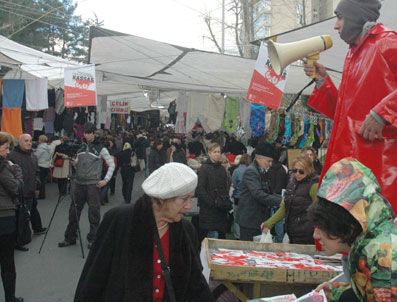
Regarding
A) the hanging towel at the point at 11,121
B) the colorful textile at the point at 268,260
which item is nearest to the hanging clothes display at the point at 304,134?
the hanging towel at the point at 11,121

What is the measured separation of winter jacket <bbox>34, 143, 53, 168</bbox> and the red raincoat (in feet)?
39.9

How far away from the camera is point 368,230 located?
1.81 metres

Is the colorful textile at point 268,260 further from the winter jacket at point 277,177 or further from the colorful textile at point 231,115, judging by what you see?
the colorful textile at point 231,115

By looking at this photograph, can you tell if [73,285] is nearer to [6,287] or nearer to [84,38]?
[6,287]

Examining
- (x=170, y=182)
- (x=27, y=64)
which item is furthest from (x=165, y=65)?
(x=170, y=182)

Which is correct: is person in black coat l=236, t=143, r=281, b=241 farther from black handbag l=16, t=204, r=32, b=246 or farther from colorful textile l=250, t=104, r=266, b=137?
colorful textile l=250, t=104, r=266, b=137

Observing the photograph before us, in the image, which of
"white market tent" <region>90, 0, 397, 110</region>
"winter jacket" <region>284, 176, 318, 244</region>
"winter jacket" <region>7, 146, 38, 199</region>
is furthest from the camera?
"winter jacket" <region>7, 146, 38, 199</region>

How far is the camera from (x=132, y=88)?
18.1m

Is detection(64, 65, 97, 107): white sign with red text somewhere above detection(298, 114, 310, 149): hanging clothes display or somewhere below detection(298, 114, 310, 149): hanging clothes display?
above

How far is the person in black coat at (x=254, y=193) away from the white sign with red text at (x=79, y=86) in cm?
469

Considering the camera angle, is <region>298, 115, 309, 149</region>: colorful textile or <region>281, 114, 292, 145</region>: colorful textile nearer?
<region>281, 114, 292, 145</region>: colorful textile

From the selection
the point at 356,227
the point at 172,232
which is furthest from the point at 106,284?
the point at 356,227

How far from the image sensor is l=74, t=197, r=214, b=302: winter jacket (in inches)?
107

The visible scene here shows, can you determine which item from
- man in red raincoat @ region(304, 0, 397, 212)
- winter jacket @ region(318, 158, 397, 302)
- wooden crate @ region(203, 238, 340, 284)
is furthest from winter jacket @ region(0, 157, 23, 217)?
winter jacket @ region(318, 158, 397, 302)
